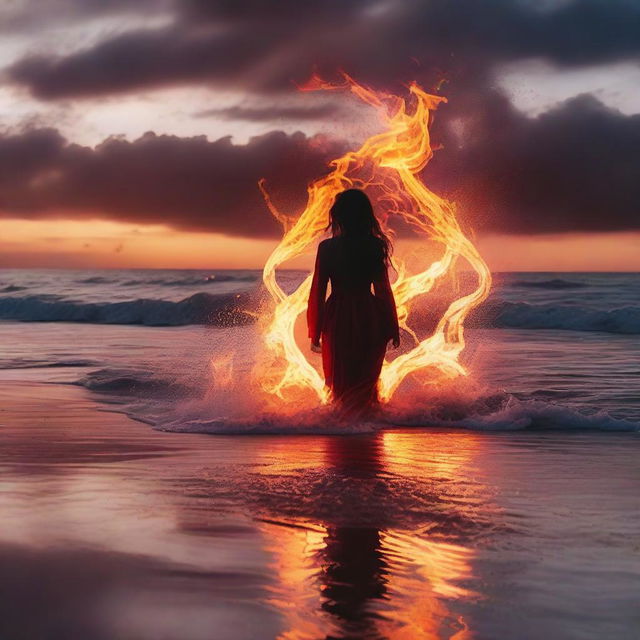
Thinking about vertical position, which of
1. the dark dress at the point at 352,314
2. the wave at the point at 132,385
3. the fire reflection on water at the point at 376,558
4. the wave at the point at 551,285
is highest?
the wave at the point at 551,285

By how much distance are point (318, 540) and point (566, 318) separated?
101 ft

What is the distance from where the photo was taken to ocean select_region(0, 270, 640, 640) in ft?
12.7

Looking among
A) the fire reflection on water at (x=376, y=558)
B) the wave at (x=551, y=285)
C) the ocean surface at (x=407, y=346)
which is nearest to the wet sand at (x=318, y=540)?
the fire reflection on water at (x=376, y=558)

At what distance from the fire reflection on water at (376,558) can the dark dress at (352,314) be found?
9.22 feet

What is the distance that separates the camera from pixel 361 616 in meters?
3.83

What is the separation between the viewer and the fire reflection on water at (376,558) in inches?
149

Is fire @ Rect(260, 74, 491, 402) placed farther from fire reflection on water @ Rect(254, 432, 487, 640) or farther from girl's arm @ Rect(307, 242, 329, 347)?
fire reflection on water @ Rect(254, 432, 487, 640)

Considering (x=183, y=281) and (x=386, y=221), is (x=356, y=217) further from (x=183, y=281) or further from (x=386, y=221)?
(x=183, y=281)

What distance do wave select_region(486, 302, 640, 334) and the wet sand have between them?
85.9 feet

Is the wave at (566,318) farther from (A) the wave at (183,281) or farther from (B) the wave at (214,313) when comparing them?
(A) the wave at (183,281)

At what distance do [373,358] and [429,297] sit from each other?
31652 millimetres

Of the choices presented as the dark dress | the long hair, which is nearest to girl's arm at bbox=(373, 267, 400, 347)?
the dark dress

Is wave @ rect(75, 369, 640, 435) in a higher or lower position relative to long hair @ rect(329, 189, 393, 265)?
lower

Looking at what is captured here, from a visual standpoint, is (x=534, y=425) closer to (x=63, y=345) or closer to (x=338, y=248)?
(x=338, y=248)
